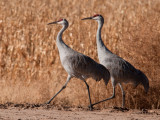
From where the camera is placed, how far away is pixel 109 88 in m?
9.06

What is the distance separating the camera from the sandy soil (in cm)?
652

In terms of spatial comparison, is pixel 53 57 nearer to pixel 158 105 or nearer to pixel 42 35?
pixel 42 35

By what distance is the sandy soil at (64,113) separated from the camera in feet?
21.4

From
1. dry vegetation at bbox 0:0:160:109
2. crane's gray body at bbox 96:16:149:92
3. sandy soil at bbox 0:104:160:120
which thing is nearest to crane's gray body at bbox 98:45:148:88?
crane's gray body at bbox 96:16:149:92

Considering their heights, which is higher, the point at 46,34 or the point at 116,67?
the point at 46,34

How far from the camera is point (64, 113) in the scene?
7.07 m

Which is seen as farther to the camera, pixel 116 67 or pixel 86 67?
pixel 116 67

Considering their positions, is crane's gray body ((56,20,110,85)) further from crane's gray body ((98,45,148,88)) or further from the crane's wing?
crane's gray body ((98,45,148,88))

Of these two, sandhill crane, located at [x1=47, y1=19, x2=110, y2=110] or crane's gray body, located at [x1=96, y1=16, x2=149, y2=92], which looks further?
crane's gray body, located at [x1=96, y1=16, x2=149, y2=92]

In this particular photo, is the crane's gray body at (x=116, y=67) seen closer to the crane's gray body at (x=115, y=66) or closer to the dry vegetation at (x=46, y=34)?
the crane's gray body at (x=115, y=66)

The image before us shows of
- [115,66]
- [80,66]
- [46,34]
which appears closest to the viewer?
[80,66]

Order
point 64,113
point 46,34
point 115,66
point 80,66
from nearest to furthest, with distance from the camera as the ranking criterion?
1. point 64,113
2. point 80,66
3. point 115,66
4. point 46,34

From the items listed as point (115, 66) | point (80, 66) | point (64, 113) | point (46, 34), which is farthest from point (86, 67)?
point (46, 34)

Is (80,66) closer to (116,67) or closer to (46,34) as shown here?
(116,67)
